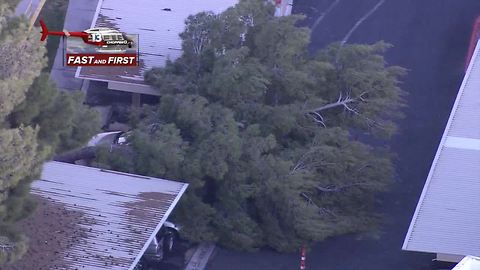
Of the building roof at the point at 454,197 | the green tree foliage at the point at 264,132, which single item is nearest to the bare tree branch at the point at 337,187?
the green tree foliage at the point at 264,132

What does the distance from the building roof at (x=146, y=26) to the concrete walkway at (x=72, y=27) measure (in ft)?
6.68

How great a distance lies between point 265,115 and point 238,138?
1.61 meters

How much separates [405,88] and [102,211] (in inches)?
525

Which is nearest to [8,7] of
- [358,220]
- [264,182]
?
[264,182]

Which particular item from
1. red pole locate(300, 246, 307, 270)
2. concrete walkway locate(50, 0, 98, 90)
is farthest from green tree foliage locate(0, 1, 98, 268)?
concrete walkway locate(50, 0, 98, 90)

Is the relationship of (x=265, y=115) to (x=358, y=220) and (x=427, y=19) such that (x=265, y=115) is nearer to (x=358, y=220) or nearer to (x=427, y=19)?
(x=358, y=220)

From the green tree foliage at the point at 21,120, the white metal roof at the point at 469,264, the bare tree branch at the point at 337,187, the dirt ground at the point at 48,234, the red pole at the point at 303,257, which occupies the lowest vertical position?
the red pole at the point at 303,257

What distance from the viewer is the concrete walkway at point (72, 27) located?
2753 centimetres

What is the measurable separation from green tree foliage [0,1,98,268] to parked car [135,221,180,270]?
4774 millimetres

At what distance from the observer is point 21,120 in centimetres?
1541

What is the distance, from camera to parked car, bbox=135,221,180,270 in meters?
20.6

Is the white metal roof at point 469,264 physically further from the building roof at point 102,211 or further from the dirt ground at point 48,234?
the dirt ground at point 48,234

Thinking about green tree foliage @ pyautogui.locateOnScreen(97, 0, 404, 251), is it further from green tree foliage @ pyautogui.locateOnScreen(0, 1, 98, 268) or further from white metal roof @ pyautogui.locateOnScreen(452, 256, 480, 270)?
white metal roof @ pyautogui.locateOnScreen(452, 256, 480, 270)

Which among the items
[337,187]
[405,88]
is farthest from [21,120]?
[405,88]
